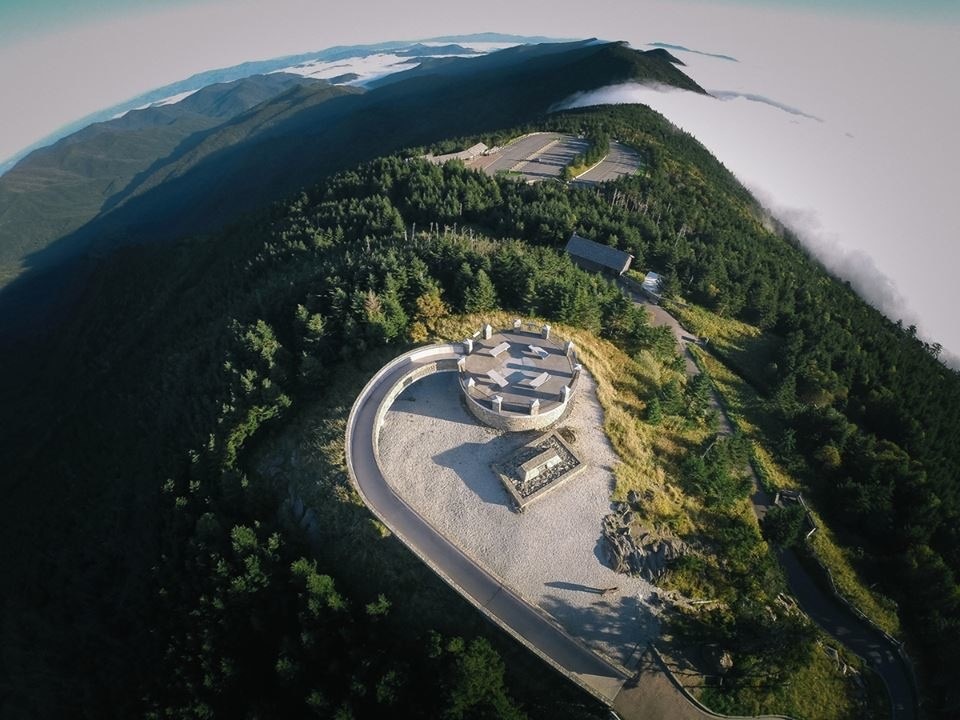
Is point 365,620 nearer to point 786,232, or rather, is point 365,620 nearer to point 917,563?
point 917,563

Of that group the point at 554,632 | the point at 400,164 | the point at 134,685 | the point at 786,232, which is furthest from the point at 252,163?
the point at 554,632

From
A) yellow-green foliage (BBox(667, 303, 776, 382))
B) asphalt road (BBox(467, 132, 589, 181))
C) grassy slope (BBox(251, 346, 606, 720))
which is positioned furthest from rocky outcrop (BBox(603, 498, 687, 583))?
asphalt road (BBox(467, 132, 589, 181))

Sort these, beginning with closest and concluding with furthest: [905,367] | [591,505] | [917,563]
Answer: [591,505] → [917,563] → [905,367]

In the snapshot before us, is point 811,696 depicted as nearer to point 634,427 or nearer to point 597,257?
point 634,427

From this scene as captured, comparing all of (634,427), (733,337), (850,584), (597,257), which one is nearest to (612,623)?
(634,427)

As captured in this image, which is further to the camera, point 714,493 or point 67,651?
point 67,651

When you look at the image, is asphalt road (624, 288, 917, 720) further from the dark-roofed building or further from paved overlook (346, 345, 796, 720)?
the dark-roofed building

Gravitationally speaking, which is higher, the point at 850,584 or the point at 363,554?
the point at 363,554
